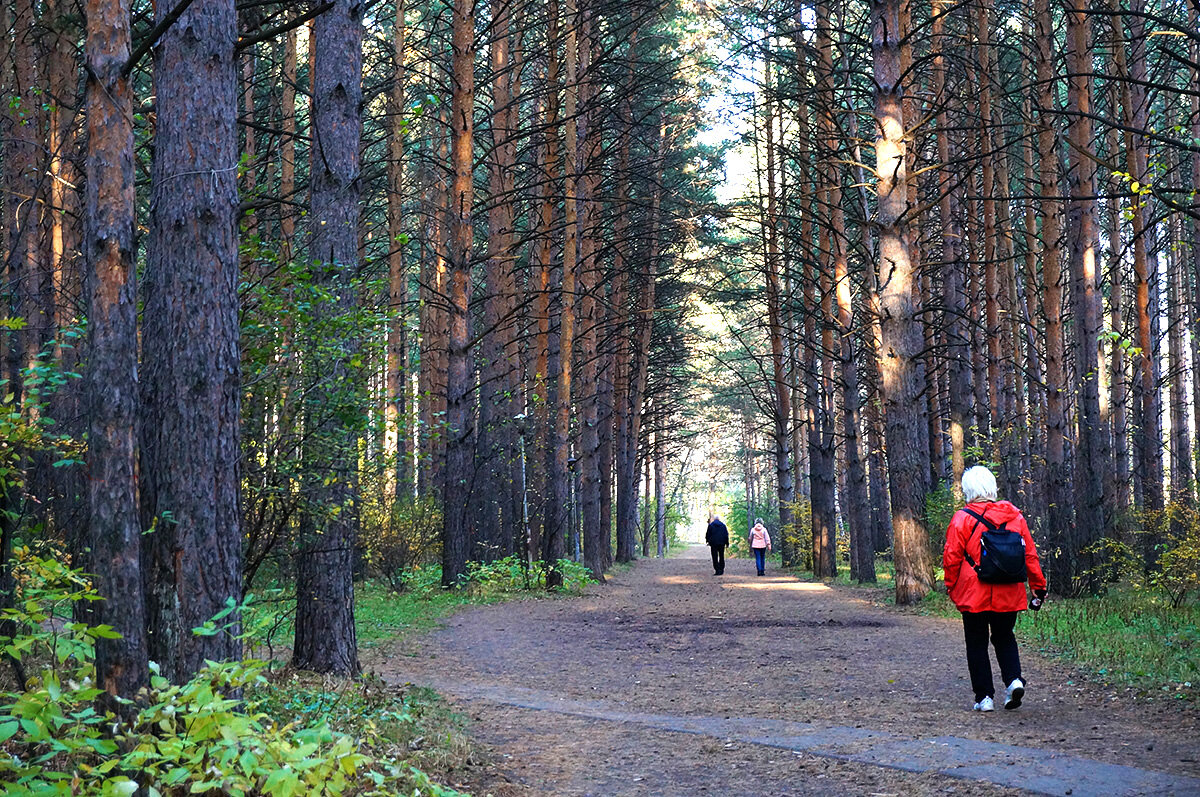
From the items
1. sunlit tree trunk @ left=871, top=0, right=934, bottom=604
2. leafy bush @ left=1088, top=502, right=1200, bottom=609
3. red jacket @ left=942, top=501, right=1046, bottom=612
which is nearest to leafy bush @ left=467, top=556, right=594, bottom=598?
sunlit tree trunk @ left=871, top=0, right=934, bottom=604

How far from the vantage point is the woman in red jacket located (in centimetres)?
756

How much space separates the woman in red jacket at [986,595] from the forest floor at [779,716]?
0.93 feet

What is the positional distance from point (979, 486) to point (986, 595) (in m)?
0.88

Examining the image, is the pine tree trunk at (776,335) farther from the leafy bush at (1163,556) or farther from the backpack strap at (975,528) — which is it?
the backpack strap at (975,528)

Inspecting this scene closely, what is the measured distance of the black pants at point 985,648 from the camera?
24.8 feet

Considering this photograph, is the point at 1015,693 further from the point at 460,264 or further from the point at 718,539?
the point at 718,539

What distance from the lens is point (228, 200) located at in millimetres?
5660

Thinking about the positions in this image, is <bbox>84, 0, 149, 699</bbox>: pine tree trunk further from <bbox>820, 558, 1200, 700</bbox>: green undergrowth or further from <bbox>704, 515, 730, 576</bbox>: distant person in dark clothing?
<bbox>704, 515, 730, 576</bbox>: distant person in dark clothing

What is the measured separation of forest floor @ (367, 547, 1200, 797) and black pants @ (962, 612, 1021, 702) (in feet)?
0.89

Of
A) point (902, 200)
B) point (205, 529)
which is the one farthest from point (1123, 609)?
point (205, 529)

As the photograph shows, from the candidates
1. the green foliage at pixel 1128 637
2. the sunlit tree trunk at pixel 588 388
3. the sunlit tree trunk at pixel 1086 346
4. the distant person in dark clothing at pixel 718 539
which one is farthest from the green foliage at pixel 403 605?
the distant person in dark clothing at pixel 718 539

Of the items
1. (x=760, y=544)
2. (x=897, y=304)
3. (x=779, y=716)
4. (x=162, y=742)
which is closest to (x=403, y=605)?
(x=897, y=304)

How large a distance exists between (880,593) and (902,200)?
7.47 m

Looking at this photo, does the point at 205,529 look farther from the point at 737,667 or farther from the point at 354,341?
the point at 737,667
